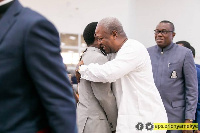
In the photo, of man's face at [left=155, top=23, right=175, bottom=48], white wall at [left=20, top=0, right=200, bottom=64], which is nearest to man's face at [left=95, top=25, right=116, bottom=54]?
man's face at [left=155, top=23, right=175, bottom=48]

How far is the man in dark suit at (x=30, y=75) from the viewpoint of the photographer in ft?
3.08

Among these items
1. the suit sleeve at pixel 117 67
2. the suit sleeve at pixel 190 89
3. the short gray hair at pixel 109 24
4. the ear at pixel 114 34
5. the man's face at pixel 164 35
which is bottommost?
the suit sleeve at pixel 190 89

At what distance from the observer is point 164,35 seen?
3152 millimetres

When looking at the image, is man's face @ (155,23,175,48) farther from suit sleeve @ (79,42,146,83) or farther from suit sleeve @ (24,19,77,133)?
suit sleeve @ (24,19,77,133)

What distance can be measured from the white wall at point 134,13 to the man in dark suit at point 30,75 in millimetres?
6865

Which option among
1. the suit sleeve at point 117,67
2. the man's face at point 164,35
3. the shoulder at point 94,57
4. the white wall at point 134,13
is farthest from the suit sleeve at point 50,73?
the white wall at point 134,13

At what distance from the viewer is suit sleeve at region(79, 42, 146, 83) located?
196cm

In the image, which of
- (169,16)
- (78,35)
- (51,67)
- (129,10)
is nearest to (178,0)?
(169,16)

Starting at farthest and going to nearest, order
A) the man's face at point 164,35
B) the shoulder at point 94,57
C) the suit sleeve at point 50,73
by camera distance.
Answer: the man's face at point 164,35 < the shoulder at point 94,57 < the suit sleeve at point 50,73

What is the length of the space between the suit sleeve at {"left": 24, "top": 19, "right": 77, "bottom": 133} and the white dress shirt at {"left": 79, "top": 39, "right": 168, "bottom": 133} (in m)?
0.97

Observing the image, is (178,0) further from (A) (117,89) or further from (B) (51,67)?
(B) (51,67)

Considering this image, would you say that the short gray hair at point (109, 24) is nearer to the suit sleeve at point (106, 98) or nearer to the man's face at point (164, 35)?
the suit sleeve at point (106, 98)

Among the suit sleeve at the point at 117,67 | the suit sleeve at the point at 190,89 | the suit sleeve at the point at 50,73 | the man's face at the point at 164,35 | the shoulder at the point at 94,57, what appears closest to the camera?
the suit sleeve at the point at 50,73

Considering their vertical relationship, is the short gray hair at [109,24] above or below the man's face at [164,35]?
above
